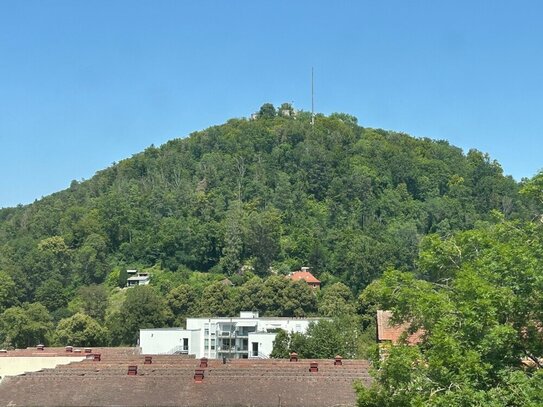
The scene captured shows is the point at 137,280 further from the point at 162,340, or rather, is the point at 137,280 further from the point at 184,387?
the point at 184,387

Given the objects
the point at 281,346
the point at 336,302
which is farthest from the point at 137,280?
the point at 281,346

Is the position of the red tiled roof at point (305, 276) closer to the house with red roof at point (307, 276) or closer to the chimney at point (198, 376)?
the house with red roof at point (307, 276)

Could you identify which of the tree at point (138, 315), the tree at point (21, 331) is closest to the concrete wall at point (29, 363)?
the tree at point (138, 315)

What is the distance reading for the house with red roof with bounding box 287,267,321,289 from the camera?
11967 centimetres

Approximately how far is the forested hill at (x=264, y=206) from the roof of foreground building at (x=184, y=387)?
79.3 metres

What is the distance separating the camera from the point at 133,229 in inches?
5689

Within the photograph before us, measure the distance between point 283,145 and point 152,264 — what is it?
4940 centimetres

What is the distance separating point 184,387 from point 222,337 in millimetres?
50275

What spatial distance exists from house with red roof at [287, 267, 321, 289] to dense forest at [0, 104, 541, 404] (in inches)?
93.1

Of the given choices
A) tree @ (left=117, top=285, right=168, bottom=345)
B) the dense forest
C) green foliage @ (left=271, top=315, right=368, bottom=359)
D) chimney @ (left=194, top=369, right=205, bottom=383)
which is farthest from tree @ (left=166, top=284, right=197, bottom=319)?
chimney @ (left=194, top=369, right=205, bottom=383)

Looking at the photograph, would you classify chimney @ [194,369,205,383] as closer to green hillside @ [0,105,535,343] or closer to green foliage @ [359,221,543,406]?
green foliage @ [359,221,543,406]

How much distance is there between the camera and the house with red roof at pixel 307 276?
120 metres

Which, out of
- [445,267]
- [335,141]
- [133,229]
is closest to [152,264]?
[133,229]

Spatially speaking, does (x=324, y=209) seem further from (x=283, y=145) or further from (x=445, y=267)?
(x=445, y=267)
